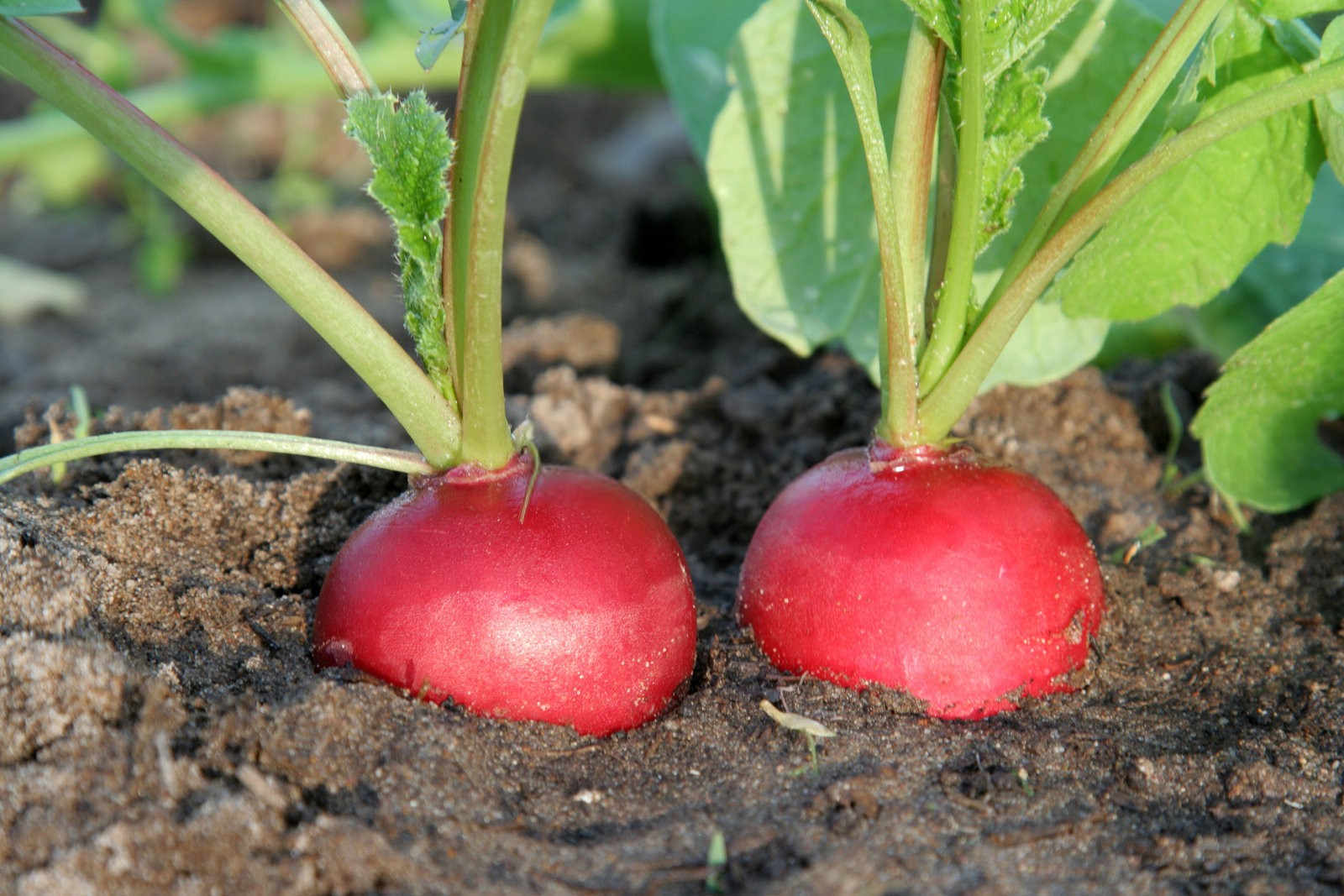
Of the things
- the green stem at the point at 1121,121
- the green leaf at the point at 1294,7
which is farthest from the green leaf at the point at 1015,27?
the green leaf at the point at 1294,7

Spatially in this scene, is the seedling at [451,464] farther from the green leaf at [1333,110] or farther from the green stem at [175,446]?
the green leaf at [1333,110]

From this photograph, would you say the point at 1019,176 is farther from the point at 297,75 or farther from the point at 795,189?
the point at 297,75

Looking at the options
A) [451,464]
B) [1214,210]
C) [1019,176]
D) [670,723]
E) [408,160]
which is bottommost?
[670,723]

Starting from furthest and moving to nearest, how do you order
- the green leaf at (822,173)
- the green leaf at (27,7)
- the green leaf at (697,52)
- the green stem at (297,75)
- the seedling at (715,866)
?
the green stem at (297,75), the green leaf at (697,52), the green leaf at (822,173), the green leaf at (27,7), the seedling at (715,866)

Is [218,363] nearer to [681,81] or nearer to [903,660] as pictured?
[681,81]

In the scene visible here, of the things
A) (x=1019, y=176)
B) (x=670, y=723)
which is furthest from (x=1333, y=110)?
(x=670, y=723)

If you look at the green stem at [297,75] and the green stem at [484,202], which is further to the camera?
the green stem at [297,75]

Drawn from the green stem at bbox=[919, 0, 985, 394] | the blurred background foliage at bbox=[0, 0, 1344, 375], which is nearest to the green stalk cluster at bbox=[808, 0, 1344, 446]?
the green stem at bbox=[919, 0, 985, 394]

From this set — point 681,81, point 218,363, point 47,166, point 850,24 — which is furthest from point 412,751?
point 47,166
